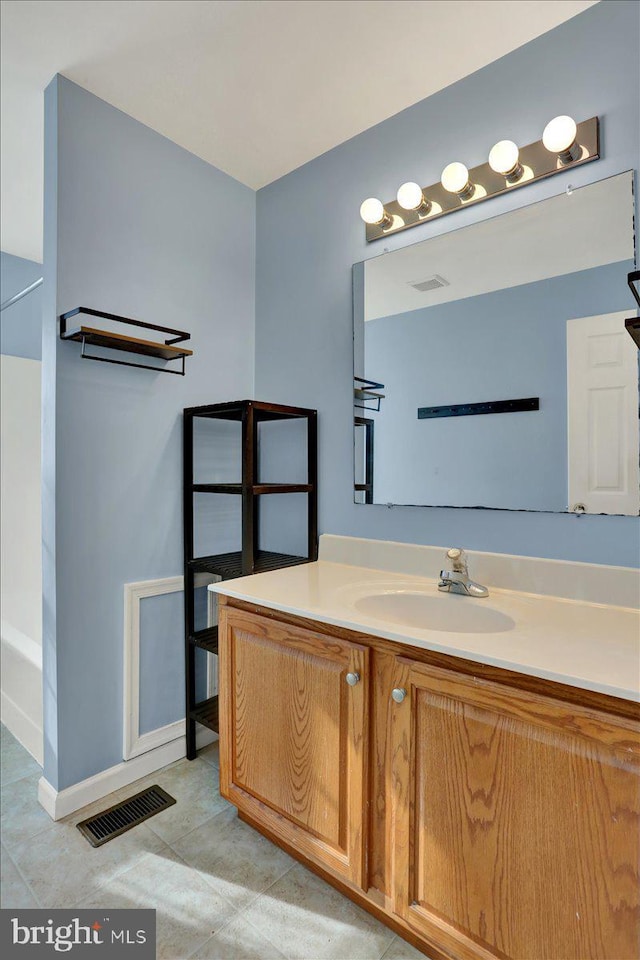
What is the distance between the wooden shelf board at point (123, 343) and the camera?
5.22 ft

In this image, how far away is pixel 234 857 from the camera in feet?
4.91

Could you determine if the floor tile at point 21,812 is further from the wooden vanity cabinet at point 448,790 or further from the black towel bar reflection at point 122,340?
the black towel bar reflection at point 122,340

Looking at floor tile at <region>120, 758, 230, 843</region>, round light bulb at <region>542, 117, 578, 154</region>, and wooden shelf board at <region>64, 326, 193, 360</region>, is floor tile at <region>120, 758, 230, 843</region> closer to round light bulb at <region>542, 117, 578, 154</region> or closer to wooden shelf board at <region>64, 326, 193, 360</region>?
wooden shelf board at <region>64, 326, 193, 360</region>

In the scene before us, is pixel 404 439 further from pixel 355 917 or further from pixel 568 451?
pixel 355 917

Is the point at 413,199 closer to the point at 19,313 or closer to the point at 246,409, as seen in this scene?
the point at 246,409

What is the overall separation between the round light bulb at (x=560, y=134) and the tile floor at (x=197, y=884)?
2.14 meters

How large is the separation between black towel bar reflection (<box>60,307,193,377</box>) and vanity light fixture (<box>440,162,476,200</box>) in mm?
1013

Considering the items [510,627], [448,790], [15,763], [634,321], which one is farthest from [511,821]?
[15,763]

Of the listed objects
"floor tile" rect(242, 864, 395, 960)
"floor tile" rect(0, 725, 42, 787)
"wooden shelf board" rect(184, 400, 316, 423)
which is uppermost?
"wooden shelf board" rect(184, 400, 316, 423)

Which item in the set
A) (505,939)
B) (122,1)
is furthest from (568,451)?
(122,1)

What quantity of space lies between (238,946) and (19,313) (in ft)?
10.4

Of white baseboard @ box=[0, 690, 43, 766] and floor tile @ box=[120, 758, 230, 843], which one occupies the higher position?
white baseboard @ box=[0, 690, 43, 766]

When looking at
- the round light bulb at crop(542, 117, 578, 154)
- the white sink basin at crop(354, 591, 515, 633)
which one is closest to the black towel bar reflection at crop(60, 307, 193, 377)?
the white sink basin at crop(354, 591, 515, 633)

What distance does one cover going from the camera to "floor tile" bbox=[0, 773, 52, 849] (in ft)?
5.19
